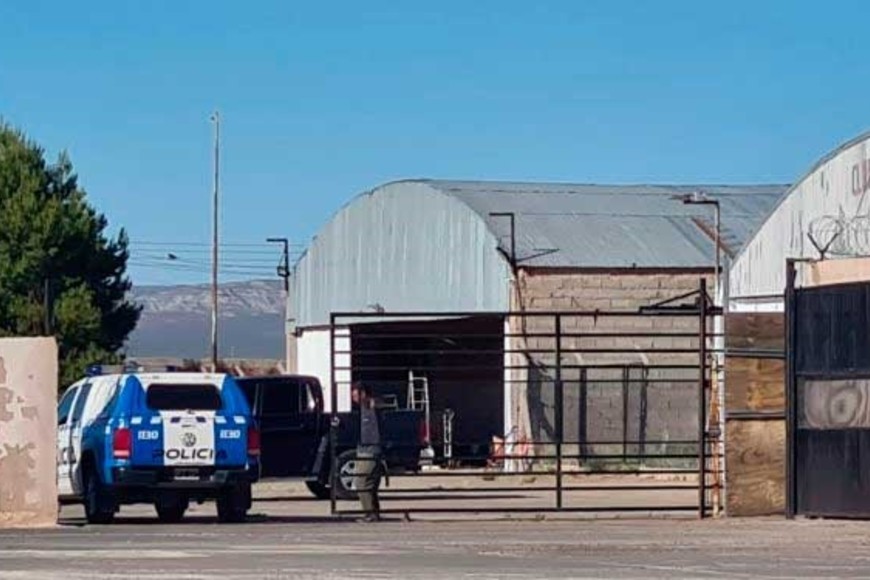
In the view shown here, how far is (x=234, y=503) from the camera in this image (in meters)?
26.0

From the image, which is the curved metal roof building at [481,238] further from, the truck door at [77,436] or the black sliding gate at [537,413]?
the truck door at [77,436]

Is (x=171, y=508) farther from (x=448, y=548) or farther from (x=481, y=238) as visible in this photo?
(x=481, y=238)

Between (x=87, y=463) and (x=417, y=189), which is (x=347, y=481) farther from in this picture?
(x=417, y=189)

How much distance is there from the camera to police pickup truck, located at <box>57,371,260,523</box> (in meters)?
25.0

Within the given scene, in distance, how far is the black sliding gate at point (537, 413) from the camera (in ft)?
95.3

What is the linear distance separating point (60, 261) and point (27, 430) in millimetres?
35862

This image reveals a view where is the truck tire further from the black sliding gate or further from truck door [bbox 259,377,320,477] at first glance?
the black sliding gate

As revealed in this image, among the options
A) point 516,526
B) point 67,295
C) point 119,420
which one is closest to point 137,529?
point 119,420

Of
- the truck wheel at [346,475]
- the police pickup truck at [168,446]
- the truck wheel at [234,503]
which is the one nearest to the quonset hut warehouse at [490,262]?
the truck wheel at [346,475]

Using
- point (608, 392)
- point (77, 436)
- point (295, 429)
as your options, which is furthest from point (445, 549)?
point (608, 392)

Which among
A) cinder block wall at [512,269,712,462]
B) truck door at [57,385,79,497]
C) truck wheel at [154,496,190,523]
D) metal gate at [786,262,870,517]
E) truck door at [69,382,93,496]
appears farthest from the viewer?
cinder block wall at [512,269,712,462]

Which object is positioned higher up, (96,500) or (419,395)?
(419,395)

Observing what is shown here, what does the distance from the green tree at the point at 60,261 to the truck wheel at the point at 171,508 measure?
30.6 metres

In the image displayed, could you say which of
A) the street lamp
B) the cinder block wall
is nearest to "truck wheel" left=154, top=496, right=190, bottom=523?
the cinder block wall
